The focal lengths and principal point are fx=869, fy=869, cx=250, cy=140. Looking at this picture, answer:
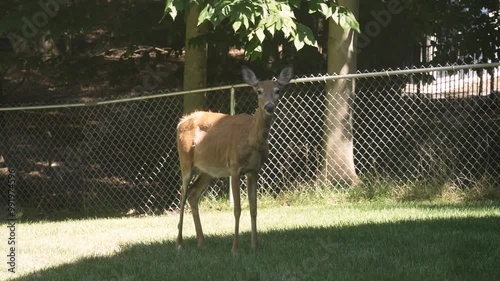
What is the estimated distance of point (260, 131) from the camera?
7480 millimetres

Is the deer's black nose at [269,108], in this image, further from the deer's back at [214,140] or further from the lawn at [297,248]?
the lawn at [297,248]

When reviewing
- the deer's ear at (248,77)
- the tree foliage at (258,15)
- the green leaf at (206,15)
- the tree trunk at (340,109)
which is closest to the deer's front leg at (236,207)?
the deer's ear at (248,77)

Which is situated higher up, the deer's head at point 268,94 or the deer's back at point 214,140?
the deer's head at point 268,94

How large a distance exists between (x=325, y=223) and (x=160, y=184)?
4.58 meters

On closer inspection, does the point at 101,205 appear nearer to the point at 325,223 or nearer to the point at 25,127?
the point at 25,127

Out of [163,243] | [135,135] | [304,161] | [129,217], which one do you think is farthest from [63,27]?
[163,243]

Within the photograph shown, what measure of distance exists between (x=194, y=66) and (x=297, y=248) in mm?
5736

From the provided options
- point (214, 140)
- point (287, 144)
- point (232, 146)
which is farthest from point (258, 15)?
point (287, 144)

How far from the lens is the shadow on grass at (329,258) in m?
6.20

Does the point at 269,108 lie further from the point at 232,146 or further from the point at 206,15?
the point at 206,15

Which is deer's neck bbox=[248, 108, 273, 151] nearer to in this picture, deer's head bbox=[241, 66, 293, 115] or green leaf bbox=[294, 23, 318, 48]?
deer's head bbox=[241, 66, 293, 115]

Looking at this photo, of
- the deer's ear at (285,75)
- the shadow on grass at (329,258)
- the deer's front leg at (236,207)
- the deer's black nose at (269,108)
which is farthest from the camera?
the deer's ear at (285,75)

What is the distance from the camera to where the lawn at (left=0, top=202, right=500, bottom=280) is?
631 cm

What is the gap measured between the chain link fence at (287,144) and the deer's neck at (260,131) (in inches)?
117
